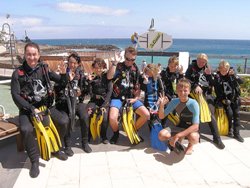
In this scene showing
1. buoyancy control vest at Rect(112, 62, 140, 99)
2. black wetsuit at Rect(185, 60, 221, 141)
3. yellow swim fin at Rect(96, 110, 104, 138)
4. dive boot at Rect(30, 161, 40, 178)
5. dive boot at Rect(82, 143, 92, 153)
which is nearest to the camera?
dive boot at Rect(30, 161, 40, 178)

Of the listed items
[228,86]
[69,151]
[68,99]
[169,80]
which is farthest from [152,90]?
[69,151]

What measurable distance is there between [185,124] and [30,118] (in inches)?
96.6

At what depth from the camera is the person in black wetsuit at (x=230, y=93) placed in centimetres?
505

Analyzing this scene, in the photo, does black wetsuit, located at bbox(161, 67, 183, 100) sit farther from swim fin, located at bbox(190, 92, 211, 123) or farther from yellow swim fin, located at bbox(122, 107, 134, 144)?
yellow swim fin, located at bbox(122, 107, 134, 144)

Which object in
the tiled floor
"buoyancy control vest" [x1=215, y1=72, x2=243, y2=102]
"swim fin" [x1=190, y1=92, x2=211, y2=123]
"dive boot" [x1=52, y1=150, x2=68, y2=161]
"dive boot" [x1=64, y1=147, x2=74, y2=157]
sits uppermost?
"buoyancy control vest" [x1=215, y1=72, x2=243, y2=102]

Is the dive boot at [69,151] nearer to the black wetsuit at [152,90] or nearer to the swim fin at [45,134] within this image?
the swim fin at [45,134]

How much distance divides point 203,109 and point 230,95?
66cm

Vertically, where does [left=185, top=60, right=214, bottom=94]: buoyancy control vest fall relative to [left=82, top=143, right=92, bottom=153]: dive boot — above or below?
above

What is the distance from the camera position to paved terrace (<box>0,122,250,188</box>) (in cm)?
368

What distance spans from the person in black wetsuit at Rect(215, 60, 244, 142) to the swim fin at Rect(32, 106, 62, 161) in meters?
3.10

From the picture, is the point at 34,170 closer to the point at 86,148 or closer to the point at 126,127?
the point at 86,148

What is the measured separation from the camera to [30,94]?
13.5ft

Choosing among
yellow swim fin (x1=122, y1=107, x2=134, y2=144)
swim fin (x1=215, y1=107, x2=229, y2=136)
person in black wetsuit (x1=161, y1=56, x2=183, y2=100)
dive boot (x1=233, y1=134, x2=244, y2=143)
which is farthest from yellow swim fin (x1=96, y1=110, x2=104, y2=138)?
dive boot (x1=233, y1=134, x2=244, y2=143)

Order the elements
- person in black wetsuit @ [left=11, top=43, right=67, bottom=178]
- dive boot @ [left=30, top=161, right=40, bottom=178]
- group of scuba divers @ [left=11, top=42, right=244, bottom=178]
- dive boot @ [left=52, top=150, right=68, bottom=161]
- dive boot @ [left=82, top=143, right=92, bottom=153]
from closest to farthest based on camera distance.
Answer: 1. dive boot @ [left=30, top=161, right=40, bottom=178]
2. person in black wetsuit @ [left=11, top=43, right=67, bottom=178]
3. group of scuba divers @ [left=11, top=42, right=244, bottom=178]
4. dive boot @ [left=52, top=150, right=68, bottom=161]
5. dive boot @ [left=82, top=143, right=92, bottom=153]
